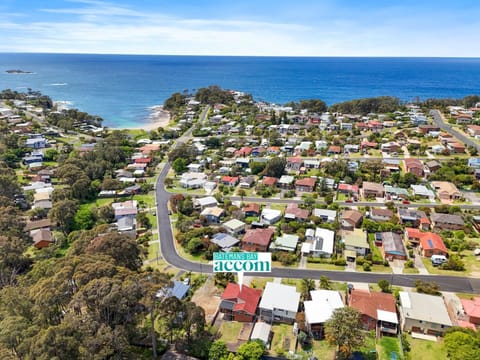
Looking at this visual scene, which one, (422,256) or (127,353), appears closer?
(127,353)

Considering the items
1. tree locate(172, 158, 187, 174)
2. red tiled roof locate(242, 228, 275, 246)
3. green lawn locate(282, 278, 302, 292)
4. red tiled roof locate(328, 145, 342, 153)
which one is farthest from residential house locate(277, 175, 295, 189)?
green lawn locate(282, 278, 302, 292)

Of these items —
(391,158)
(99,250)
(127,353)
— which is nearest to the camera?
(127,353)

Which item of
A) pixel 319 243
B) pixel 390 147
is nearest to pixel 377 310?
pixel 319 243

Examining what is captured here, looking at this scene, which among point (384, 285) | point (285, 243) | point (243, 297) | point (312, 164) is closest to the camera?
point (243, 297)

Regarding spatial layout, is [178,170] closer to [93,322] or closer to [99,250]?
[99,250]

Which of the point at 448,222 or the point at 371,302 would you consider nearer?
the point at 371,302

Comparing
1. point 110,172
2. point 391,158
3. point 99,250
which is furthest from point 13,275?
point 391,158

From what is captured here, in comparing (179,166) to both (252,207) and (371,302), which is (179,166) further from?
(371,302)
